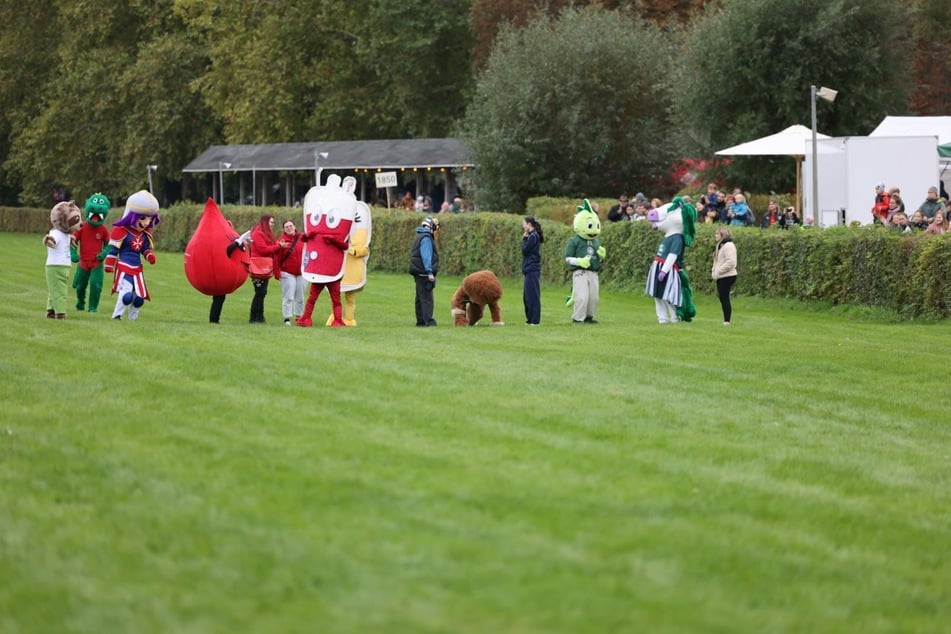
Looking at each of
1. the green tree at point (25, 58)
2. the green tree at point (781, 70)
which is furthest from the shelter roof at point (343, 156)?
the green tree at point (25, 58)

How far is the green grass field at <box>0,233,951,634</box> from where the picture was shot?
630cm

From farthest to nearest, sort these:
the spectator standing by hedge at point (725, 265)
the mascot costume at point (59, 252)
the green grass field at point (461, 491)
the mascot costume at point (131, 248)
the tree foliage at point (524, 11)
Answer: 1. the tree foliage at point (524, 11)
2. the spectator standing by hedge at point (725, 265)
3. the mascot costume at point (131, 248)
4. the mascot costume at point (59, 252)
5. the green grass field at point (461, 491)

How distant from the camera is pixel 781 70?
40188 mm

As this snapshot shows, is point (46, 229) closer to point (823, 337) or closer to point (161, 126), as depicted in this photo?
point (161, 126)

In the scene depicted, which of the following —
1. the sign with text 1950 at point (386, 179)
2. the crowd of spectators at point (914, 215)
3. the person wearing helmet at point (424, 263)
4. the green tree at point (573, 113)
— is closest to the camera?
the person wearing helmet at point (424, 263)

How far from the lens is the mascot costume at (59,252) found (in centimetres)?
1848

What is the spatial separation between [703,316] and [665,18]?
32.2 meters

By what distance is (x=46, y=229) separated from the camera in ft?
230

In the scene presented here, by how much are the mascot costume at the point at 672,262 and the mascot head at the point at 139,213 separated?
23.4ft

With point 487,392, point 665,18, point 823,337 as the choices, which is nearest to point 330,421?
point 487,392

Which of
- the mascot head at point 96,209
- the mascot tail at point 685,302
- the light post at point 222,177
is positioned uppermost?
the light post at point 222,177

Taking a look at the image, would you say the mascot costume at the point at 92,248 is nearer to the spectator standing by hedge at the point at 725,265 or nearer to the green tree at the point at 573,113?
the spectator standing by hedge at the point at 725,265

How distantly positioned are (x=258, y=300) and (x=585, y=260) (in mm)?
4900

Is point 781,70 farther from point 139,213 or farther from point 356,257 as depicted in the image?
point 139,213
